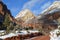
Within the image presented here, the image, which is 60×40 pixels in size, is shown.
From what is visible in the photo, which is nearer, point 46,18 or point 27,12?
point 46,18

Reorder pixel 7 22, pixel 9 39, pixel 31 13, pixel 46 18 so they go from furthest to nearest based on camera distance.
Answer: pixel 31 13 → pixel 46 18 → pixel 7 22 → pixel 9 39

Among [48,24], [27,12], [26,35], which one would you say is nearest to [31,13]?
[27,12]

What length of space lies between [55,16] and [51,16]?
1.40 metres

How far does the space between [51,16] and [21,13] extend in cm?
4535

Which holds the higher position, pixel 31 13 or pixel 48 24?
pixel 31 13

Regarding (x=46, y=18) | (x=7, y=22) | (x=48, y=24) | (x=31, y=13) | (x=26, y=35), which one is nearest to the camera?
(x=26, y=35)

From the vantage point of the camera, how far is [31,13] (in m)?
108

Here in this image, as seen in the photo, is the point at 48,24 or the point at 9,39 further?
the point at 48,24

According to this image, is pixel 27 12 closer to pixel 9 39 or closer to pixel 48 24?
pixel 48 24

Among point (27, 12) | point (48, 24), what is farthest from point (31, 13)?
point (48, 24)

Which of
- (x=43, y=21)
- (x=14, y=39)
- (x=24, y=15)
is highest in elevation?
(x=24, y=15)

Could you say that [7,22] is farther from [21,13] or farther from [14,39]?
[21,13]

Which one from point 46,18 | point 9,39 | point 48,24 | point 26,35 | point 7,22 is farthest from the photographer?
point 46,18

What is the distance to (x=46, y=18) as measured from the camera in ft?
227
